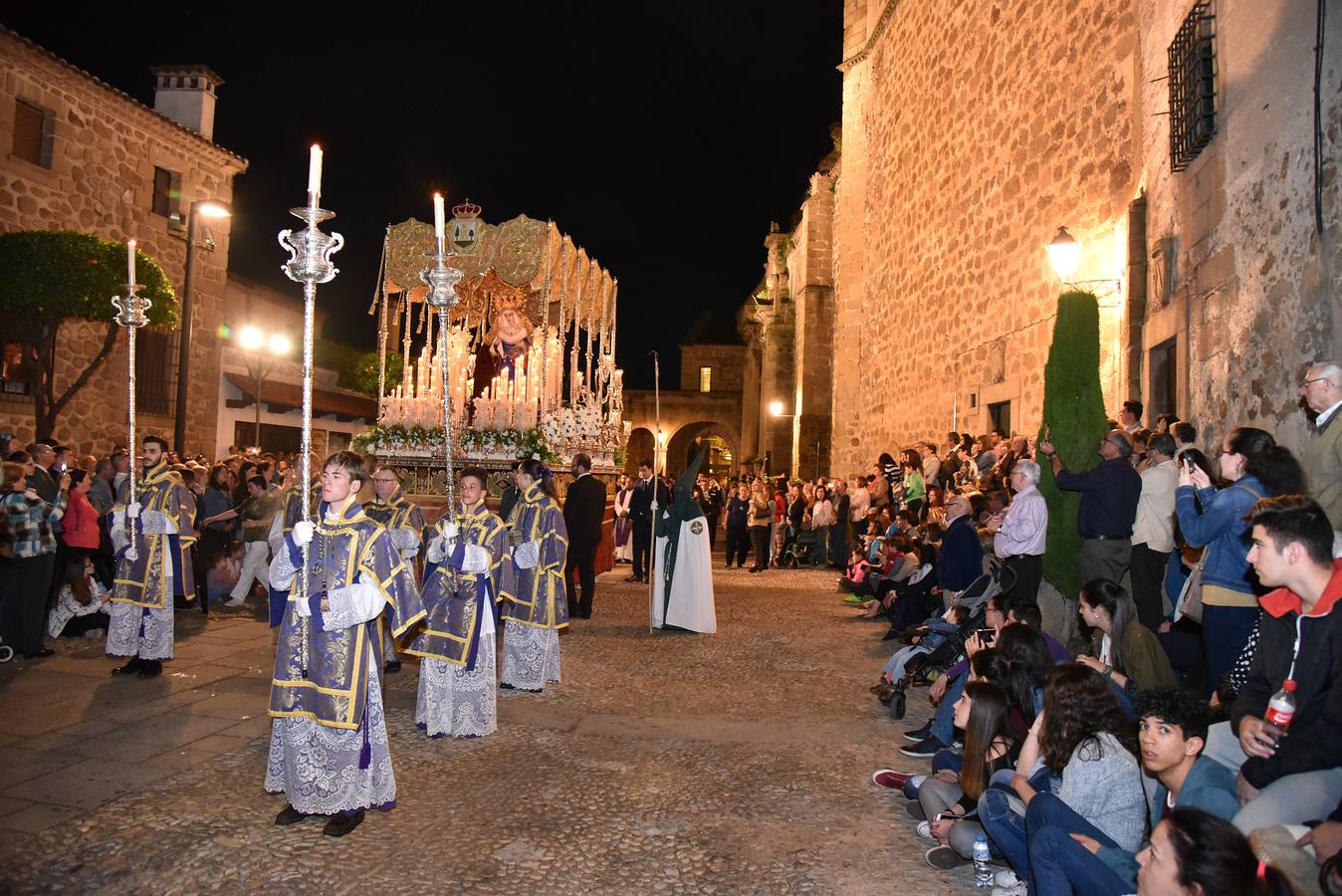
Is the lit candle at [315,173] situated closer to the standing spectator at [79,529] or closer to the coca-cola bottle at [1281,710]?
the coca-cola bottle at [1281,710]

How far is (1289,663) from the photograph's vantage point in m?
3.13

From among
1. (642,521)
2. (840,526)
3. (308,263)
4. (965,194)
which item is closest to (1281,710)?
(308,263)

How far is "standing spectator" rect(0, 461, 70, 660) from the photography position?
7.00m

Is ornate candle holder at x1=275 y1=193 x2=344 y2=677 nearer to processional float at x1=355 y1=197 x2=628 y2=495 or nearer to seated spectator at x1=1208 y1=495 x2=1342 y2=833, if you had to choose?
seated spectator at x1=1208 y1=495 x2=1342 y2=833

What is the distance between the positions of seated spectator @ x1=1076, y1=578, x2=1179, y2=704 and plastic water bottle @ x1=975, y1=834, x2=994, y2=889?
982 mm

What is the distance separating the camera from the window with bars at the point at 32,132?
15.7 metres

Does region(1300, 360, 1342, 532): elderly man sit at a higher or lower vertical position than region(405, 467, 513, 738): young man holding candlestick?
higher

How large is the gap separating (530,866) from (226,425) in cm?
2216

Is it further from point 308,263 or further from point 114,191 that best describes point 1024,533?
point 114,191

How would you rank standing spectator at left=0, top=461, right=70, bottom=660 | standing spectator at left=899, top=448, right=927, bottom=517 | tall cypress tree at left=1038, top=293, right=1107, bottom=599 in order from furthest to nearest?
standing spectator at left=899, top=448, right=927, bottom=517
tall cypress tree at left=1038, top=293, right=1107, bottom=599
standing spectator at left=0, top=461, right=70, bottom=660

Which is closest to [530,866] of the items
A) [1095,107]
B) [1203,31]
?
[1203,31]

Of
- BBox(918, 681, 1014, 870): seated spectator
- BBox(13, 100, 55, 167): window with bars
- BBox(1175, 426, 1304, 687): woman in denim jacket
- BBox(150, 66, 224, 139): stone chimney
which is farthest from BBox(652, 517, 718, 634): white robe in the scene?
BBox(150, 66, 224, 139): stone chimney

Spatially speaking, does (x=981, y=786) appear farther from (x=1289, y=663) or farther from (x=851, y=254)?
(x=851, y=254)

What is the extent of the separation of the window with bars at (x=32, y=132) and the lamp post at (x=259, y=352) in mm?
4712
